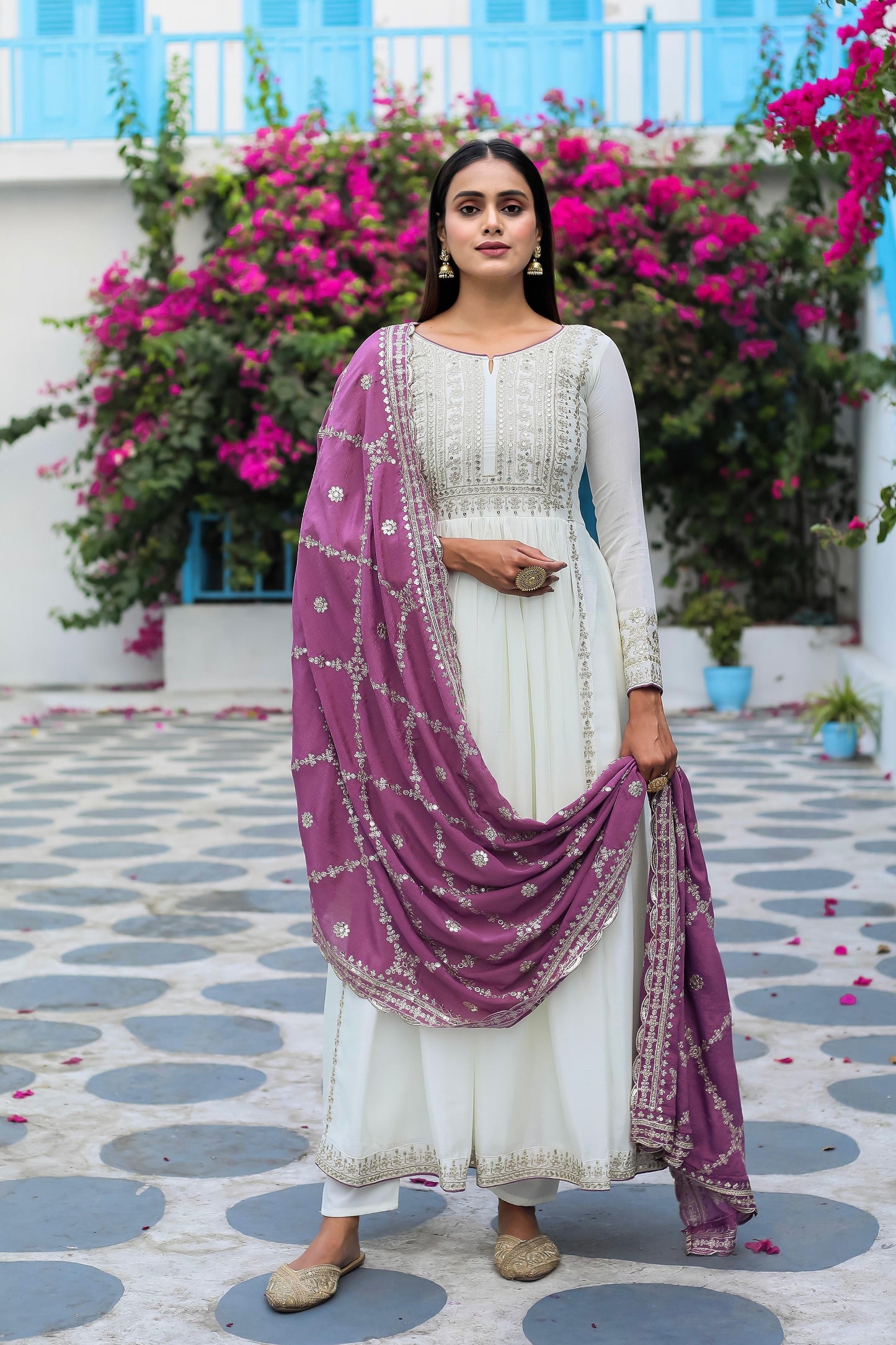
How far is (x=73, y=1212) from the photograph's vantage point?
2.15 metres

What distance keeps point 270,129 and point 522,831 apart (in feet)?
28.5

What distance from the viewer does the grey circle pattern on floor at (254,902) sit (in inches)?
165

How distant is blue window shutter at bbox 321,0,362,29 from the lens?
33.7 feet

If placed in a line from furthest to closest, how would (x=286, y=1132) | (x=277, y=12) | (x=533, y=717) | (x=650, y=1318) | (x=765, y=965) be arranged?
1. (x=277, y=12)
2. (x=765, y=965)
3. (x=286, y=1132)
4. (x=533, y=717)
5. (x=650, y=1318)

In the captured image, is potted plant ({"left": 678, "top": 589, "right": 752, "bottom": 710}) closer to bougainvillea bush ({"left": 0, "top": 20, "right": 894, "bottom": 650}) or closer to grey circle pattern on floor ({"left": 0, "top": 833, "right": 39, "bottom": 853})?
bougainvillea bush ({"left": 0, "top": 20, "right": 894, "bottom": 650})

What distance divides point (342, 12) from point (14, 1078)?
30.3 feet

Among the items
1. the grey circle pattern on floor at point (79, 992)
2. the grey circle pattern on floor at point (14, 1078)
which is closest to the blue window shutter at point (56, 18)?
the grey circle pattern on floor at point (79, 992)

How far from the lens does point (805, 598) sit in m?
9.99

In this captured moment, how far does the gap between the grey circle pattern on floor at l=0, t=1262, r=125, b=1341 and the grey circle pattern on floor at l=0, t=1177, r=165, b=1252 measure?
0.21 feet

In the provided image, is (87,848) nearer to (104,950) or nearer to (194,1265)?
(104,950)

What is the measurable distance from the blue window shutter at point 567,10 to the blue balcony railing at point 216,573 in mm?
4147

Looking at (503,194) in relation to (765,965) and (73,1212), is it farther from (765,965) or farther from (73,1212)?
(765,965)

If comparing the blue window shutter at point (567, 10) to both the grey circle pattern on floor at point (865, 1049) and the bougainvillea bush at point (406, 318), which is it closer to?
the bougainvillea bush at point (406, 318)

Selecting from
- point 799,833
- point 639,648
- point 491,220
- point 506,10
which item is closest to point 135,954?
point 639,648
